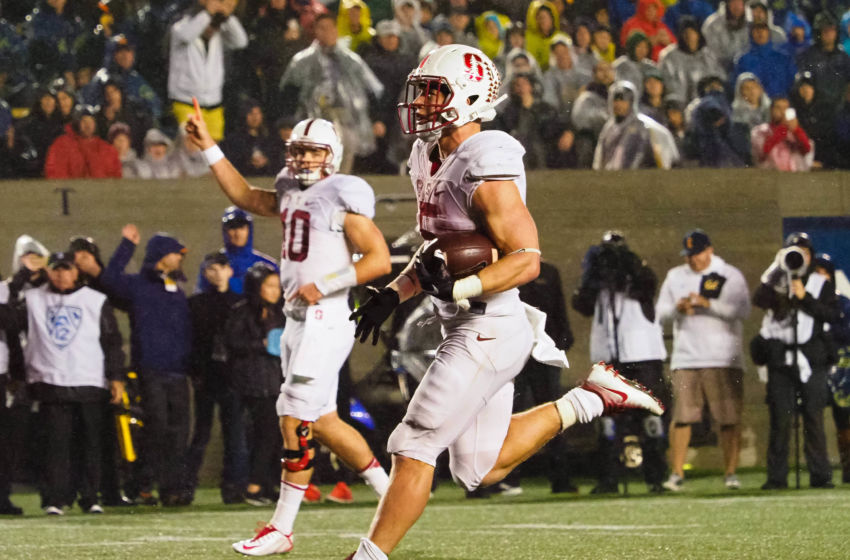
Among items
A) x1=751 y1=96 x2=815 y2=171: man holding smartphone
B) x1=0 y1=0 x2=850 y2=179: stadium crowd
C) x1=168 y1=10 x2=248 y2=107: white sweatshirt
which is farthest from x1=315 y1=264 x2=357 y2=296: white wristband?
x1=751 y1=96 x2=815 y2=171: man holding smartphone

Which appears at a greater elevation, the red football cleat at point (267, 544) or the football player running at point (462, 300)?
the football player running at point (462, 300)

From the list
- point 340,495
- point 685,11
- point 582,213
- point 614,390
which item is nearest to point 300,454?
point 614,390

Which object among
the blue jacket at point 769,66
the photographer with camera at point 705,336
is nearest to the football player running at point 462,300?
the photographer with camera at point 705,336

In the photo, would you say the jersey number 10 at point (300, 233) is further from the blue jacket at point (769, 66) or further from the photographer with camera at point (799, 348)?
the blue jacket at point (769, 66)

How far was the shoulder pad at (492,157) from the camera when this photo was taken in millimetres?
4203

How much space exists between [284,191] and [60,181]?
4169 millimetres

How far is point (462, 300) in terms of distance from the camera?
416cm

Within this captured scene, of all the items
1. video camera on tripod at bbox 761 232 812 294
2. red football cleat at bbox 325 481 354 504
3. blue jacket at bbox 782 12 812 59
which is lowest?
red football cleat at bbox 325 481 354 504

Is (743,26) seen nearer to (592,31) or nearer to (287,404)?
(592,31)

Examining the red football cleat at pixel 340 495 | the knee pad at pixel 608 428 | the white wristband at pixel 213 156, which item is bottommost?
the red football cleat at pixel 340 495

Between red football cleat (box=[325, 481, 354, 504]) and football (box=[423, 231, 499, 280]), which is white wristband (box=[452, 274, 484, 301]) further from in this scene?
red football cleat (box=[325, 481, 354, 504])

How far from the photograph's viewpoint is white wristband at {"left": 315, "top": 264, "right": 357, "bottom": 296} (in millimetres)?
6152

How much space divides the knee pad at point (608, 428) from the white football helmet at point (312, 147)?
10.9 feet

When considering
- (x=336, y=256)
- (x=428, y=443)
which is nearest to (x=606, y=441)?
(x=336, y=256)
